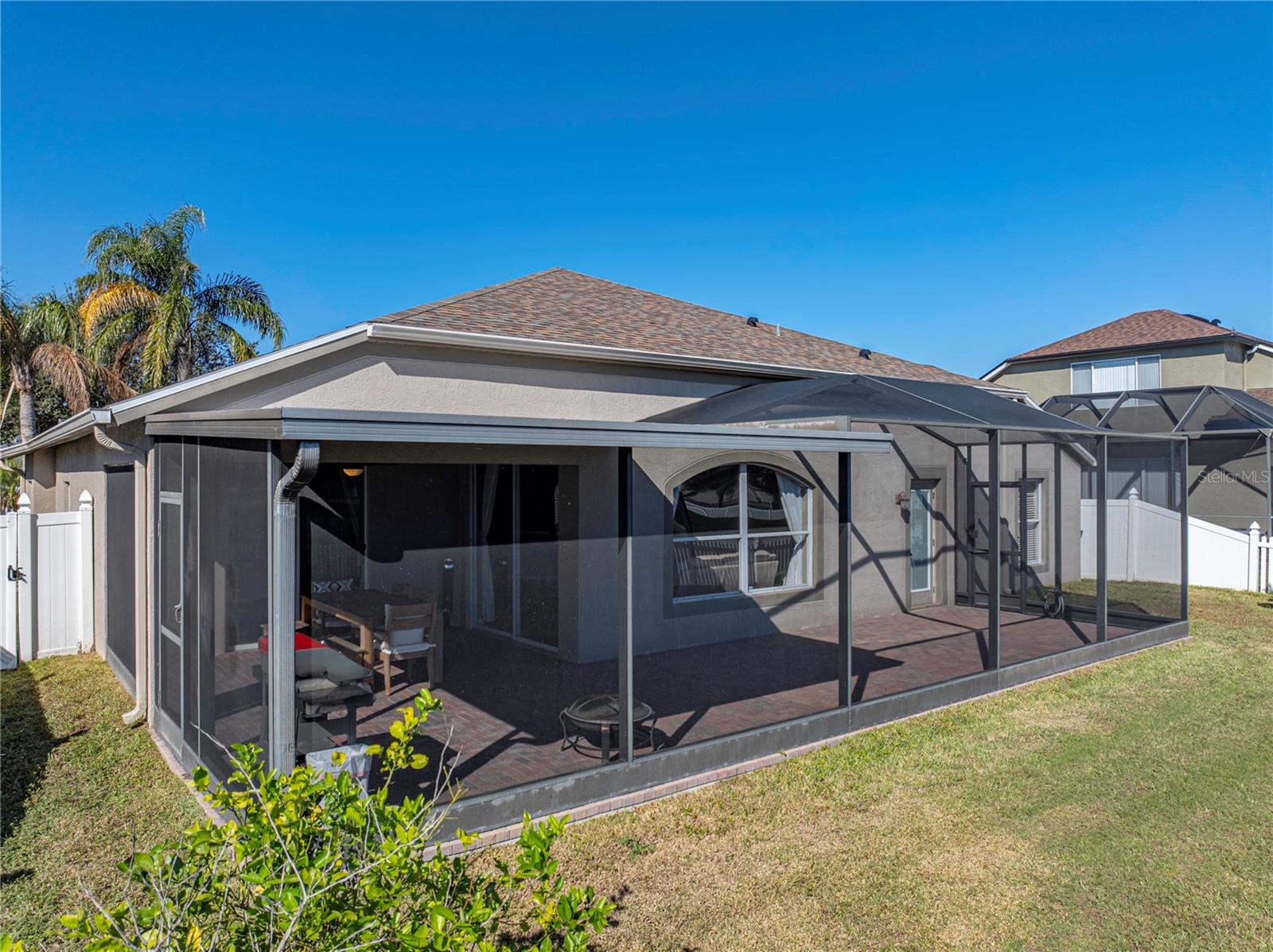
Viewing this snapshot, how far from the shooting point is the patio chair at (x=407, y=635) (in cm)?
A: 524

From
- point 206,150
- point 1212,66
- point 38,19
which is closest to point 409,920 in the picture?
point 38,19

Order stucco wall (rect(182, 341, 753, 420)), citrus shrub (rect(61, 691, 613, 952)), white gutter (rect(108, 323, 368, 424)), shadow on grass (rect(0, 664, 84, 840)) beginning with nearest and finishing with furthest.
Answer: citrus shrub (rect(61, 691, 613, 952)) < shadow on grass (rect(0, 664, 84, 840)) < white gutter (rect(108, 323, 368, 424)) < stucco wall (rect(182, 341, 753, 420))

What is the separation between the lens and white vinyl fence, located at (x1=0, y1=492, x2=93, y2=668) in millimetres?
9305

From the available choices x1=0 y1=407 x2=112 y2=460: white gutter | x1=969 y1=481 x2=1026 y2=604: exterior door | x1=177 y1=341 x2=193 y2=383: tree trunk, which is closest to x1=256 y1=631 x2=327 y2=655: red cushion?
x1=0 y1=407 x2=112 y2=460: white gutter

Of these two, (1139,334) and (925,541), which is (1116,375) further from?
(925,541)

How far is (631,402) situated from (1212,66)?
12200mm

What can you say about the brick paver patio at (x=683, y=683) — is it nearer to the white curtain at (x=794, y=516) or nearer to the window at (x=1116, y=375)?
the white curtain at (x=794, y=516)

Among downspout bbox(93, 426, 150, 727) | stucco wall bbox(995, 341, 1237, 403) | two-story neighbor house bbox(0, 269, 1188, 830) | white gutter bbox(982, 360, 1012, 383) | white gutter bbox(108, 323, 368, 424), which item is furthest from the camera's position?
white gutter bbox(982, 360, 1012, 383)

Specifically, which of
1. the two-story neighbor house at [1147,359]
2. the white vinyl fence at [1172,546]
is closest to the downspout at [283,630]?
the white vinyl fence at [1172,546]

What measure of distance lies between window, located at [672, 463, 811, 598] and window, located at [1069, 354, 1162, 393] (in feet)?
72.4

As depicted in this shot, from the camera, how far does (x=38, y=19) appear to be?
12227 mm

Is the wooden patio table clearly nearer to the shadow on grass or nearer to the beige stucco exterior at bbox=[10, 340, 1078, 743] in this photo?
the beige stucco exterior at bbox=[10, 340, 1078, 743]

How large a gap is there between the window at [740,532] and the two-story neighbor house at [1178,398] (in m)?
9.50

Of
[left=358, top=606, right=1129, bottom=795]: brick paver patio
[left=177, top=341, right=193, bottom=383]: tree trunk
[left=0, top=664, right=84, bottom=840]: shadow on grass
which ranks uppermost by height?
[left=177, top=341, right=193, bottom=383]: tree trunk
